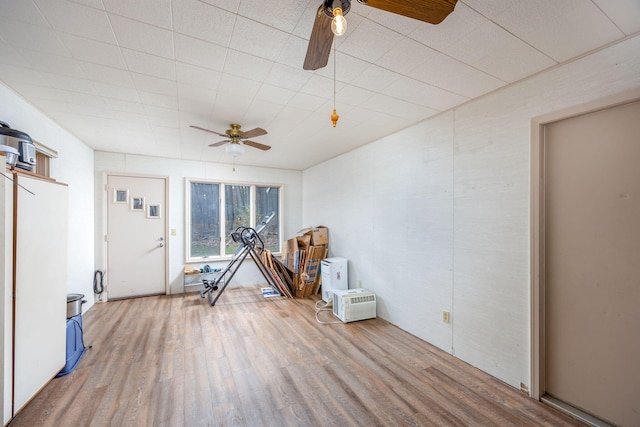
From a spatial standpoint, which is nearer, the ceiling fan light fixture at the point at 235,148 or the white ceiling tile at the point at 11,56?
the white ceiling tile at the point at 11,56

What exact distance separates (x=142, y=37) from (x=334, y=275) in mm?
3447

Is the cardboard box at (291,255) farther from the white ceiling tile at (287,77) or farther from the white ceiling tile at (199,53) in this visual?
the white ceiling tile at (199,53)

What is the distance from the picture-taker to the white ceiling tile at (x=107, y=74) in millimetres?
1807

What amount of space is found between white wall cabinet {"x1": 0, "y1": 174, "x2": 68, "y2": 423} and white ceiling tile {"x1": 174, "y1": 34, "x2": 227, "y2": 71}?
1.37 metres

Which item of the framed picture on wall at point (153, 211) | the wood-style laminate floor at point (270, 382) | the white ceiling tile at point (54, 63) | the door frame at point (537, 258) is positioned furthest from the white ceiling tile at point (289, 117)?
the framed picture on wall at point (153, 211)

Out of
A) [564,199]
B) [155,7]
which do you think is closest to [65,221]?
[155,7]

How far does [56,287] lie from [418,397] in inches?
120

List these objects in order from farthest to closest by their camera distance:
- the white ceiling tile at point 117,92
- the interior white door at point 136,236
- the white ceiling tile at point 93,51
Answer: the interior white door at point 136,236 < the white ceiling tile at point 117,92 < the white ceiling tile at point 93,51

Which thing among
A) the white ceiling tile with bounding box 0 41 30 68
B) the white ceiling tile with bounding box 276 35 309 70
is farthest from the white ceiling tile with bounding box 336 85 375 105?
the white ceiling tile with bounding box 0 41 30 68

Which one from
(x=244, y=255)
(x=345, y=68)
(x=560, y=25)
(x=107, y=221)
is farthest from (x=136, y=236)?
(x=560, y=25)

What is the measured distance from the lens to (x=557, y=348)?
1.87 metres

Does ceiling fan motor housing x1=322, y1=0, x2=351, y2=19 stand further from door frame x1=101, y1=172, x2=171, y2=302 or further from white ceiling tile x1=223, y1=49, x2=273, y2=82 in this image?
door frame x1=101, y1=172, x2=171, y2=302

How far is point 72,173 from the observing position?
10.9ft

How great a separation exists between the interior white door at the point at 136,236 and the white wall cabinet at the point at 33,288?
2.29m
